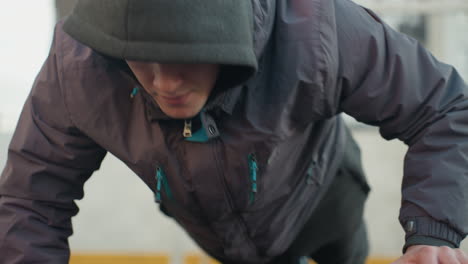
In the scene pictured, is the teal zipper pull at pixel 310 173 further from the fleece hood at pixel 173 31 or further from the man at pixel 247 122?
the fleece hood at pixel 173 31

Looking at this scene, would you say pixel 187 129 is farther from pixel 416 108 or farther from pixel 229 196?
pixel 416 108

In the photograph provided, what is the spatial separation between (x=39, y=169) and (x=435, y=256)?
676 mm

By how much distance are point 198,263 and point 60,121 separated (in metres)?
1.98

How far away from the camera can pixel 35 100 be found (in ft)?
3.78

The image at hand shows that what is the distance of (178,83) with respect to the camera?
0.91 metres

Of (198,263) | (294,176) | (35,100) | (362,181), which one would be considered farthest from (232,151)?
(198,263)

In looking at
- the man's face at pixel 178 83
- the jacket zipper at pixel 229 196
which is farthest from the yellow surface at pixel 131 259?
the man's face at pixel 178 83

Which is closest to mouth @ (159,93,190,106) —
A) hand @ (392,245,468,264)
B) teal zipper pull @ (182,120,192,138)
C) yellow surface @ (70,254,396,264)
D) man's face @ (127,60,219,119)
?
man's face @ (127,60,219,119)

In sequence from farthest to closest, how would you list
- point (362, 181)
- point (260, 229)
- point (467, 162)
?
point (362, 181) → point (260, 229) → point (467, 162)

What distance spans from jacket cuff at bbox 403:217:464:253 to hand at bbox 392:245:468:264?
3 cm

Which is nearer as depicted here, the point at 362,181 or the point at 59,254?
the point at 59,254

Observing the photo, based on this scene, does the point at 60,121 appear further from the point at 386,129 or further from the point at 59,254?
the point at 386,129

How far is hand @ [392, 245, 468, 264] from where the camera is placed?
99cm

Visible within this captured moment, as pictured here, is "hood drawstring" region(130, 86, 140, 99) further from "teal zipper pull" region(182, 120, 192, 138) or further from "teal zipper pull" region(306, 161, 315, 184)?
"teal zipper pull" region(306, 161, 315, 184)
